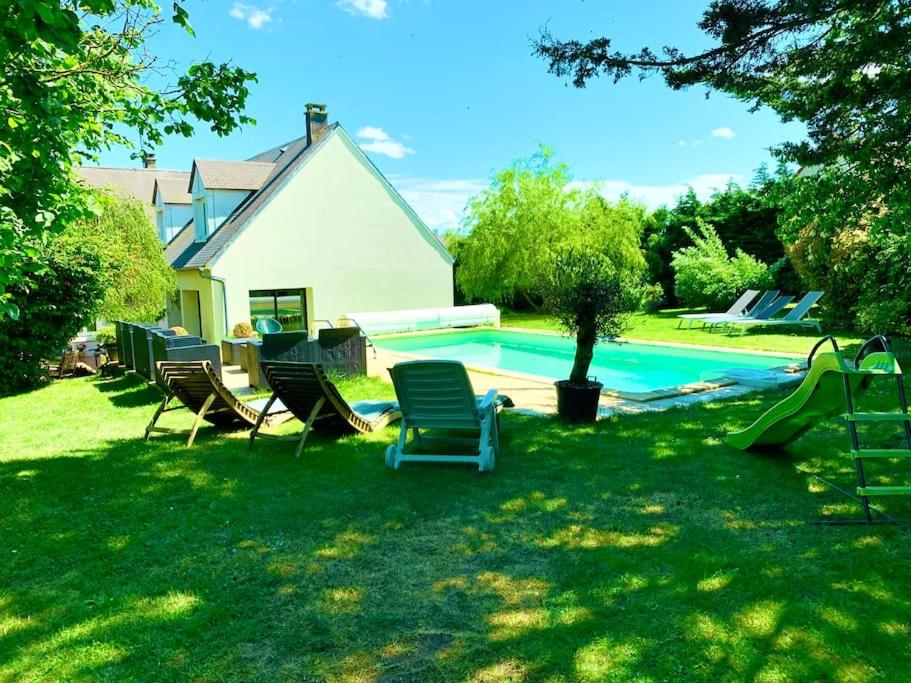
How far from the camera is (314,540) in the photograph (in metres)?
3.99

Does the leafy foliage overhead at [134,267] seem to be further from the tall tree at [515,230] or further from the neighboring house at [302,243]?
the tall tree at [515,230]

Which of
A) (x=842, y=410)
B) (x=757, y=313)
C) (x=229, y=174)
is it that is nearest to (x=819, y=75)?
(x=842, y=410)

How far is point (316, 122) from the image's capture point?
876 inches

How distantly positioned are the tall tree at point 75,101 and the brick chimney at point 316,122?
53.6ft

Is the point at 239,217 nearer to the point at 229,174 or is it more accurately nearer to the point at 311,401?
the point at 229,174

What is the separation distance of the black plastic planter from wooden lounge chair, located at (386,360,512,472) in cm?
150

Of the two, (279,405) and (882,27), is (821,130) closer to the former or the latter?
(882,27)

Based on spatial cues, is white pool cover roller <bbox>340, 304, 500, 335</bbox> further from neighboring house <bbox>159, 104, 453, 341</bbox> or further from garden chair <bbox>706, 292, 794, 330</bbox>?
garden chair <bbox>706, 292, 794, 330</bbox>

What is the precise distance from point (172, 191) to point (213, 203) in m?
4.54

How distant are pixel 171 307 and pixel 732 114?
2105 centimetres

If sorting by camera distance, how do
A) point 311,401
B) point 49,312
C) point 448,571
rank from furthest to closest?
point 49,312 < point 311,401 < point 448,571

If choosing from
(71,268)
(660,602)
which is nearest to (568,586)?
(660,602)

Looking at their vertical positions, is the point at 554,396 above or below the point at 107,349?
below

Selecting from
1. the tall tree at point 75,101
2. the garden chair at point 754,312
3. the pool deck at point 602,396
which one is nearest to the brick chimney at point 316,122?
the pool deck at point 602,396
